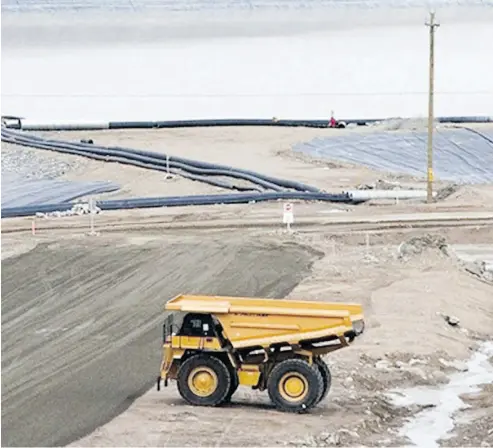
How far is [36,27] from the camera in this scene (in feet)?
571

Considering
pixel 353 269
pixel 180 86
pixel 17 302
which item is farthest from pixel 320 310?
pixel 180 86

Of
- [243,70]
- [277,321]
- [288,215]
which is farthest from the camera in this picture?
[243,70]

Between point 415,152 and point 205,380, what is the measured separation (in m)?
33.4

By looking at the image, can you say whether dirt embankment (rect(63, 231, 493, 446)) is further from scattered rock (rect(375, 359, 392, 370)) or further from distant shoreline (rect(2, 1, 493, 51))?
distant shoreline (rect(2, 1, 493, 51))

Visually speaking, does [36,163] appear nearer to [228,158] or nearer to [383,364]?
[228,158]

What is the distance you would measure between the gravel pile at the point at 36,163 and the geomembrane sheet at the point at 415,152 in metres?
10.2

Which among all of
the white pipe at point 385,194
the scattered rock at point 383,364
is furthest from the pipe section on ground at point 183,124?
the scattered rock at point 383,364

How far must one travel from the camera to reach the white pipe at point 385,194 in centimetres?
4062

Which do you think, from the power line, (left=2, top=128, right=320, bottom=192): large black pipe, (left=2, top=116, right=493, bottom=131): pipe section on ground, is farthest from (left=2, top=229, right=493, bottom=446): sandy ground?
the power line

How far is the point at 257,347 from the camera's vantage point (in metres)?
18.3

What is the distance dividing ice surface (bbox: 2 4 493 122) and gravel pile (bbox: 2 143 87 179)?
1893cm

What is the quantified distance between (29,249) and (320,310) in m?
14.9

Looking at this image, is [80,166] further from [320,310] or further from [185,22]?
[185,22]

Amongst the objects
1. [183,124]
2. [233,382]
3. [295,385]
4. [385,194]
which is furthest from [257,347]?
[183,124]
